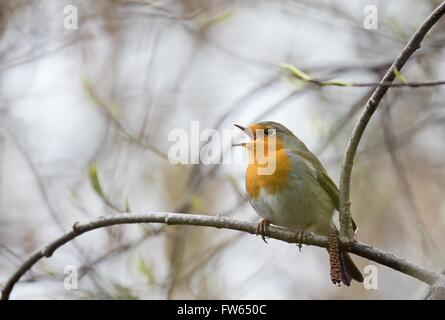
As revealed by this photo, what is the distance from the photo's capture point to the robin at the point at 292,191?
3.67 m

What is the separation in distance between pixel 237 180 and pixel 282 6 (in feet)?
5.77

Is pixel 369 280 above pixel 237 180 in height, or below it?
below

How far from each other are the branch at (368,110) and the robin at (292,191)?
2.61ft

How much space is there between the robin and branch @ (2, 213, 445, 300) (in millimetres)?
434

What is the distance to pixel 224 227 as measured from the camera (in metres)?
2.84

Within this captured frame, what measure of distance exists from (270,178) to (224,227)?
0.95 meters

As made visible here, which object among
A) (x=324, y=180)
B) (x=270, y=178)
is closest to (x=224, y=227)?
(x=270, y=178)

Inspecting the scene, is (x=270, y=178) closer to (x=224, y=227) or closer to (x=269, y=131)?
(x=269, y=131)

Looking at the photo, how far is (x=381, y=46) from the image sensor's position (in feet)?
18.2

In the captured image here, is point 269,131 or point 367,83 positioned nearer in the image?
point 367,83

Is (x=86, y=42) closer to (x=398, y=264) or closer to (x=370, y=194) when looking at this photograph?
(x=370, y=194)

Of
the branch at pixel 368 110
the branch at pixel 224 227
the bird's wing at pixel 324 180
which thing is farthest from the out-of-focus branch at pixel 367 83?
the bird's wing at pixel 324 180
